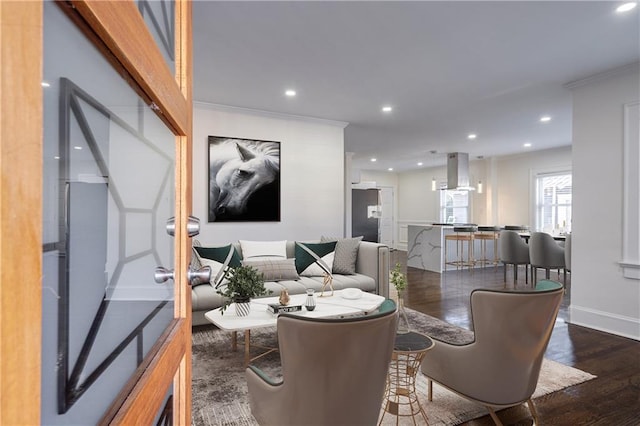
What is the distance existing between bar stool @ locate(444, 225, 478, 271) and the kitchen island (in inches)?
3.0

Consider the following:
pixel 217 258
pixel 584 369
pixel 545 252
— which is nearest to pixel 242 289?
pixel 217 258

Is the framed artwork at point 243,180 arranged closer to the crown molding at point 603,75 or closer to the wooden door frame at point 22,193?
the crown molding at point 603,75

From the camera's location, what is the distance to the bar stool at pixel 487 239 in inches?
301

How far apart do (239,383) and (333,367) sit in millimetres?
1467

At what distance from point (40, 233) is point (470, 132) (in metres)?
6.74

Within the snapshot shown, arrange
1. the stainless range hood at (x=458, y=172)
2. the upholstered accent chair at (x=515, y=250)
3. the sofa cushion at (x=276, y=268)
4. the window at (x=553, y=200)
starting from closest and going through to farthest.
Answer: the sofa cushion at (x=276, y=268)
the upholstered accent chair at (x=515, y=250)
the window at (x=553, y=200)
the stainless range hood at (x=458, y=172)

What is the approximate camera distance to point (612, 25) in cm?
273

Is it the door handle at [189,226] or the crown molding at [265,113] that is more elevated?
the crown molding at [265,113]

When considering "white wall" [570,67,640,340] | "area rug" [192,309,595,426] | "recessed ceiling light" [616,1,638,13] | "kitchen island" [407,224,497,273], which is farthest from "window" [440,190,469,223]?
"recessed ceiling light" [616,1,638,13]

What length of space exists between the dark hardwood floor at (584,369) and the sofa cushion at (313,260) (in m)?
1.21

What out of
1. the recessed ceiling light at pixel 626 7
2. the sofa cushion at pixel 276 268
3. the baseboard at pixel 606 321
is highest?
the recessed ceiling light at pixel 626 7

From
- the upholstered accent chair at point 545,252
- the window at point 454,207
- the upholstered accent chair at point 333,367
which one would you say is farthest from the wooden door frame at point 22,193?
the window at point 454,207

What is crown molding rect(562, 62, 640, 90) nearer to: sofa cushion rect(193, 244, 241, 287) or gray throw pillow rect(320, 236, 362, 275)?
gray throw pillow rect(320, 236, 362, 275)

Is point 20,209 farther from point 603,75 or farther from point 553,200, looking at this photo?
point 553,200
